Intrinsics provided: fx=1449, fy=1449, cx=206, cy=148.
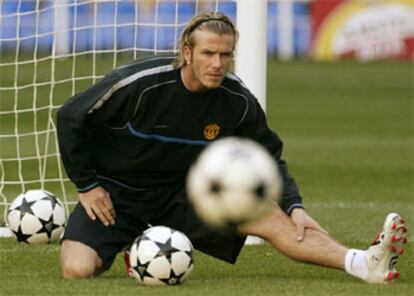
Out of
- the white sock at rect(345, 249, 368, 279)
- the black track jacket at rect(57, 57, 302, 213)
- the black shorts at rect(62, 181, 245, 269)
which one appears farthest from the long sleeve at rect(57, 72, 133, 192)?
the white sock at rect(345, 249, 368, 279)

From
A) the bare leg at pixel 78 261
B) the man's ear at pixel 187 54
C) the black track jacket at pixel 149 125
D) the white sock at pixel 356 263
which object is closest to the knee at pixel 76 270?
the bare leg at pixel 78 261

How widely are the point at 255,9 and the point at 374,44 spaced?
24004mm

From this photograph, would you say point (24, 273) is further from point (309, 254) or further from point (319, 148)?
point (319, 148)

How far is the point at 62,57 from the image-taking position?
40.5 feet

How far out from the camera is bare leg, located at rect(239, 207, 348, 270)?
8.41 meters

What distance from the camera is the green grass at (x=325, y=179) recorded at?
8.30m

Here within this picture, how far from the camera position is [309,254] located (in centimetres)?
842

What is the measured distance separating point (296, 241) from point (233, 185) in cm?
153

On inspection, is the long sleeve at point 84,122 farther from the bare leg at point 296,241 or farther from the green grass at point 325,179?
the bare leg at point 296,241

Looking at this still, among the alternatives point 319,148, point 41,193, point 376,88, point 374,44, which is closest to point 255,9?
point 41,193

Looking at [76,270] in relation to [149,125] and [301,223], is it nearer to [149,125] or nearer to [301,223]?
[149,125]

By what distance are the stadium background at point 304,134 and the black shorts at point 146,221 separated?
20 cm

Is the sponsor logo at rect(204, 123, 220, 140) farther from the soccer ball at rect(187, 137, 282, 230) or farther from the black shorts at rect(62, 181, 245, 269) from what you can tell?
the soccer ball at rect(187, 137, 282, 230)

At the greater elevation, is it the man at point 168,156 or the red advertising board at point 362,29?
the man at point 168,156
